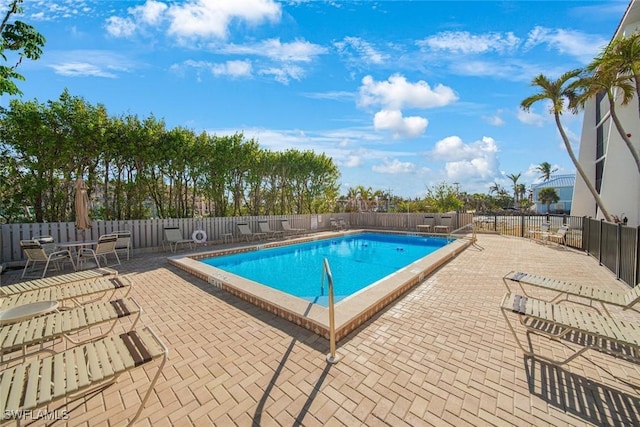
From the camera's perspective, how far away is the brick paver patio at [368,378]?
6.30 ft

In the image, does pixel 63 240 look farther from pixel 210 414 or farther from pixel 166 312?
pixel 210 414

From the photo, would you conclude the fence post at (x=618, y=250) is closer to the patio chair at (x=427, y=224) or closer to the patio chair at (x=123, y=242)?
the patio chair at (x=427, y=224)

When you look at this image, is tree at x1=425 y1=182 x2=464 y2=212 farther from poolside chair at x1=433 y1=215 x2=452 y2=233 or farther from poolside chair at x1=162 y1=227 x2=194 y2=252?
poolside chair at x1=162 y1=227 x2=194 y2=252

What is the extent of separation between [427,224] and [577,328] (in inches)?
454

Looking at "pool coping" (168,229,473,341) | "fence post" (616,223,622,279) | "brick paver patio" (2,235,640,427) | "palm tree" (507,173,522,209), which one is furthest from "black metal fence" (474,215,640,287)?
"palm tree" (507,173,522,209)

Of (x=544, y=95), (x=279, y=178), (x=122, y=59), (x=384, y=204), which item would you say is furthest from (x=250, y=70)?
(x=384, y=204)

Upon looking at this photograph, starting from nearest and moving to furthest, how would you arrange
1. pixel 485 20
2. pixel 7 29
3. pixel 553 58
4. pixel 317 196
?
pixel 7 29
pixel 485 20
pixel 553 58
pixel 317 196

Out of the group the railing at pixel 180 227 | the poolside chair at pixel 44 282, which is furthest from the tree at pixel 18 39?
the poolside chair at pixel 44 282

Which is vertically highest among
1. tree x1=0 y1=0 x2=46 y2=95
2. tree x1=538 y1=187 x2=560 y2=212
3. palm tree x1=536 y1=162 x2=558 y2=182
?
palm tree x1=536 y1=162 x2=558 y2=182

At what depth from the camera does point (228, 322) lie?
11.3 ft

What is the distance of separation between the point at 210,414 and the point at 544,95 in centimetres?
1425

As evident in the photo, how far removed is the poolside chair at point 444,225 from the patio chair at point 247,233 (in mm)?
8517

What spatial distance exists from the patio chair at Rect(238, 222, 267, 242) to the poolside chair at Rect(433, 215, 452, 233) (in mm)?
8517

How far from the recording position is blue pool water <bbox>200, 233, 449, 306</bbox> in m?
6.10
